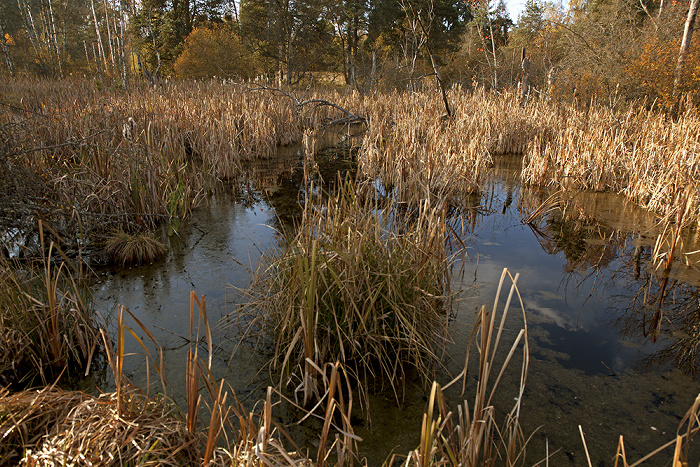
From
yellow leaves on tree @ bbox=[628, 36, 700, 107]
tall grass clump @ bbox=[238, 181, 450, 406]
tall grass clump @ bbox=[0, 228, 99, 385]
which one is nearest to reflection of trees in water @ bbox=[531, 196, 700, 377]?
tall grass clump @ bbox=[238, 181, 450, 406]

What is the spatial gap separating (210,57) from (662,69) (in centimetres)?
1903

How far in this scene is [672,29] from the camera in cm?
914

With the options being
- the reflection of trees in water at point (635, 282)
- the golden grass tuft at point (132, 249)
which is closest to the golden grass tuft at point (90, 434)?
the golden grass tuft at point (132, 249)

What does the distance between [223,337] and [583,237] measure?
3.42 m

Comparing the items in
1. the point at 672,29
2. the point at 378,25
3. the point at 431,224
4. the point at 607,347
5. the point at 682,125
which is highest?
the point at 378,25

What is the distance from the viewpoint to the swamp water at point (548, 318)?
1768mm

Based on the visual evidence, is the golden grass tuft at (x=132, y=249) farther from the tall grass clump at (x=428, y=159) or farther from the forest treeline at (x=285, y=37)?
the forest treeline at (x=285, y=37)

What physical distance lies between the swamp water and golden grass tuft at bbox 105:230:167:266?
4.6 inches

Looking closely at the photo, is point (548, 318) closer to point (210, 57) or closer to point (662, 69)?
point (662, 69)

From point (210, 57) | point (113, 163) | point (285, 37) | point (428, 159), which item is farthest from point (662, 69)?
point (210, 57)

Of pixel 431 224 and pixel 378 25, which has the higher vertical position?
pixel 378 25

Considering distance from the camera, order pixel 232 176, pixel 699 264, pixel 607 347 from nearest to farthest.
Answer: pixel 607 347 < pixel 699 264 < pixel 232 176

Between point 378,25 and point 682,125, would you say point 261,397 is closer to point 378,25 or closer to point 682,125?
point 682,125

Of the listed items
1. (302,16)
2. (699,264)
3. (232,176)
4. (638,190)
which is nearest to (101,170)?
(232,176)
